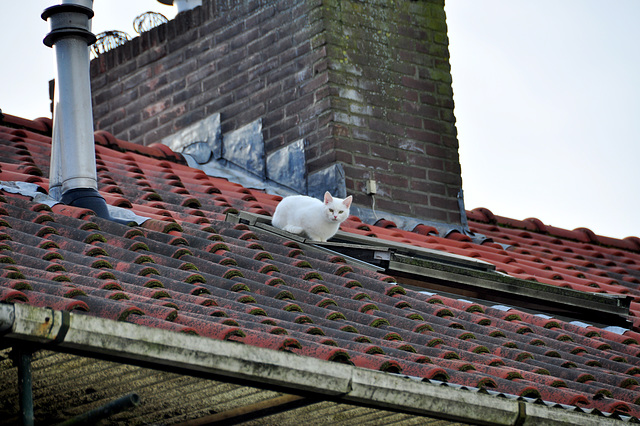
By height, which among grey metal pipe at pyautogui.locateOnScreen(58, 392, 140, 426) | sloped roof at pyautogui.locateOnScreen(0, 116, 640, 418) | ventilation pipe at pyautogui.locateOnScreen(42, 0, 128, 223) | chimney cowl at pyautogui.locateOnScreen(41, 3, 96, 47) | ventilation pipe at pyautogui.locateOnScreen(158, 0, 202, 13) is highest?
ventilation pipe at pyautogui.locateOnScreen(158, 0, 202, 13)

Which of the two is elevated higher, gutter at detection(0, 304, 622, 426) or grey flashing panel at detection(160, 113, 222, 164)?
grey flashing panel at detection(160, 113, 222, 164)

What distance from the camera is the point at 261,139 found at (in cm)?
1012

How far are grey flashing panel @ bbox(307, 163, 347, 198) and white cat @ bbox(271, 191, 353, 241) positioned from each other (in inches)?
67.7

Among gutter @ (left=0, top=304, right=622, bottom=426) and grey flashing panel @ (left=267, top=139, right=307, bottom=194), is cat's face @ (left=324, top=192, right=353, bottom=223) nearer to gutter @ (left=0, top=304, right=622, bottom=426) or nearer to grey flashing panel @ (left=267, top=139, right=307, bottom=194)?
grey flashing panel @ (left=267, top=139, right=307, bottom=194)

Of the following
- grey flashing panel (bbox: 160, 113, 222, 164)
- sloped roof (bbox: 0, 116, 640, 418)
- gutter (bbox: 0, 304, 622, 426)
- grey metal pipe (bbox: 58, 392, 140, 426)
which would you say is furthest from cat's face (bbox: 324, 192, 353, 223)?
grey metal pipe (bbox: 58, 392, 140, 426)

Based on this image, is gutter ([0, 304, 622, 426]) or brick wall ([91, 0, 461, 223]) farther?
brick wall ([91, 0, 461, 223])

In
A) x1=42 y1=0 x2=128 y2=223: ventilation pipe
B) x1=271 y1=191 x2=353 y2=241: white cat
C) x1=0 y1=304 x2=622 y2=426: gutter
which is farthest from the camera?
x1=271 y1=191 x2=353 y2=241: white cat

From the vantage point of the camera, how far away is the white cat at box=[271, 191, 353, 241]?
7371 millimetres

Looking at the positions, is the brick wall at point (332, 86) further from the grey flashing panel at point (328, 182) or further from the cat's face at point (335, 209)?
the cat's face at point (335, 209)

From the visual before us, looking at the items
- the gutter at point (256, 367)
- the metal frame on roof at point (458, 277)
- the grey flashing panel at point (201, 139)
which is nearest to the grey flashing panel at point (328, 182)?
the grey flashing panel at point (201, 139)

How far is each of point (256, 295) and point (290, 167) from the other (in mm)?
→ 4357

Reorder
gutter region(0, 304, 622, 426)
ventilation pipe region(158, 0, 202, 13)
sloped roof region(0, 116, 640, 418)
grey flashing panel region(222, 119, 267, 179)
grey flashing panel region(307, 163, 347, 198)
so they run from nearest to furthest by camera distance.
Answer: gutter region(0, 304, 622, 426), sloped roof region(0, 116, 640, 418), grey flashing panel region(307, 163, 347, 198), grey flashing panel region(222, 119, 267, 179), ventilation pipe region(158, 0, 202, 13)

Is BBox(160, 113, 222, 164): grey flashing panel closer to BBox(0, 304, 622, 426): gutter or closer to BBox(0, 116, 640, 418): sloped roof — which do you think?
BBox(0, 116, 640, 418): sloped roof

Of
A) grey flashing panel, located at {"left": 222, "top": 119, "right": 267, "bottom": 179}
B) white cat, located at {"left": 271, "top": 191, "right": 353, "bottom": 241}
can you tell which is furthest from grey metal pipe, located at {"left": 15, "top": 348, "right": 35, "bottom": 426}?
grey flashing panel, located at {"left": 222, "top": 119, "right": 267, "bottom": 179}
